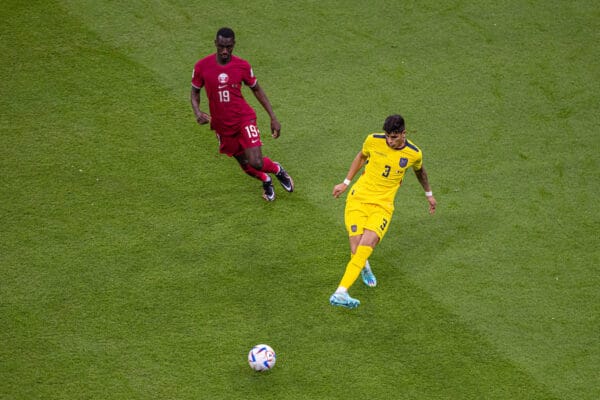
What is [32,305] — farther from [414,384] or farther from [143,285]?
[414,384]

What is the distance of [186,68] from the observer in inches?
498

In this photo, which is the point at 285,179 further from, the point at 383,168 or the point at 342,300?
the point at 342,300

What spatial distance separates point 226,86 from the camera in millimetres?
9859

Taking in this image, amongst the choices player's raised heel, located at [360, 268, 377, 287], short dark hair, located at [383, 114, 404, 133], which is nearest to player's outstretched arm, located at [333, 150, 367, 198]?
short dark hair, located at [383, 114, 404, 133]

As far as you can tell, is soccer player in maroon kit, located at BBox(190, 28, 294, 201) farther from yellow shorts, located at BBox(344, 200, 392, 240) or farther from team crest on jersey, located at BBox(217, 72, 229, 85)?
yellow shorts, located at BBox(344, 200, 392, 240)

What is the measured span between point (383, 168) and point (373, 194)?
1.09ft

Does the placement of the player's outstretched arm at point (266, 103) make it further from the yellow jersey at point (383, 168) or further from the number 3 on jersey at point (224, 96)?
the yellow jersey at point (383, 168)

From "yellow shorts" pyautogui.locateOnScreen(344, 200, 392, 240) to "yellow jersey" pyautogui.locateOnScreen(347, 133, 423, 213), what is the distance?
6 cm

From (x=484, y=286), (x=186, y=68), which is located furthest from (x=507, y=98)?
(x=186, y=68)

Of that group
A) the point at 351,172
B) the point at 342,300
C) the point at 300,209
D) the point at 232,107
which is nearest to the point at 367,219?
the point at 351,172

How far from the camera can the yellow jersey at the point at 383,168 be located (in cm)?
905

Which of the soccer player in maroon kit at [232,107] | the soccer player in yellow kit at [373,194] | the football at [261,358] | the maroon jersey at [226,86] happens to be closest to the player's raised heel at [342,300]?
the soccer player in yellow kit at [373,194]

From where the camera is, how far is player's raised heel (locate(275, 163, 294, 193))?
1059 cm

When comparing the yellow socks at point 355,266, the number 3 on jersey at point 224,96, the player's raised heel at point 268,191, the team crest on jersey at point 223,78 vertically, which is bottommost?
the player's raised heel at point 268,191
